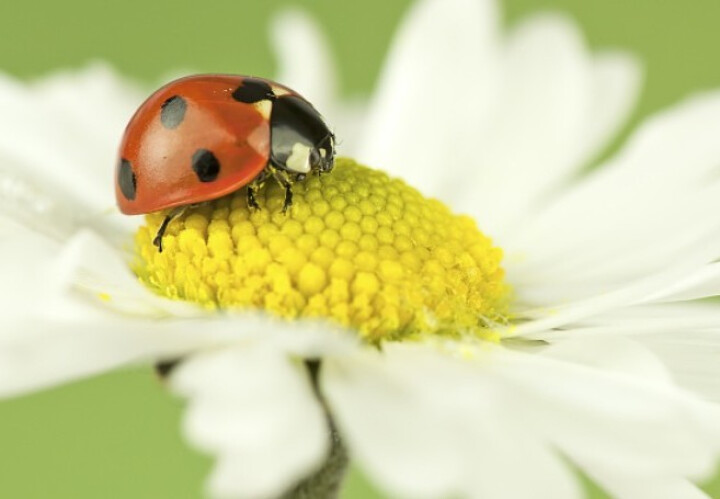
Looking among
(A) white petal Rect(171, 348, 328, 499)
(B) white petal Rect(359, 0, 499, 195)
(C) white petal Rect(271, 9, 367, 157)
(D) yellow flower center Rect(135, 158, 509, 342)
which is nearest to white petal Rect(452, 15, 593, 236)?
(B) white petal Rect(359, 0, 499, 195)

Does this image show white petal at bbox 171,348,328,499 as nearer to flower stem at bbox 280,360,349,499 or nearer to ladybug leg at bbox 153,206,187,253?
flower stem at bbox 280,360,349,499

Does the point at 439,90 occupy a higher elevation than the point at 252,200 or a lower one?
higher

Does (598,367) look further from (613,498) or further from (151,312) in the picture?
(151,312)

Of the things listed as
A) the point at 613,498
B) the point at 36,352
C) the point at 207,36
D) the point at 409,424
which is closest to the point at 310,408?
the point at 409,424

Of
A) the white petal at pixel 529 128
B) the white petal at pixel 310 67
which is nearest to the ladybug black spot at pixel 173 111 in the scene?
the white petal at pixel 529 128

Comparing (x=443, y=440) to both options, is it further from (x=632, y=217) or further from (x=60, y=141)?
(x=60, y=141)

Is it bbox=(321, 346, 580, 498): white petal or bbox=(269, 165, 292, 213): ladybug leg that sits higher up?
bbox=(269, 165, 292, 213): ladybug leg

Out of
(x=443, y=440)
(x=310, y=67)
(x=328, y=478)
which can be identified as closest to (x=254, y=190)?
(x=328, y=478)
